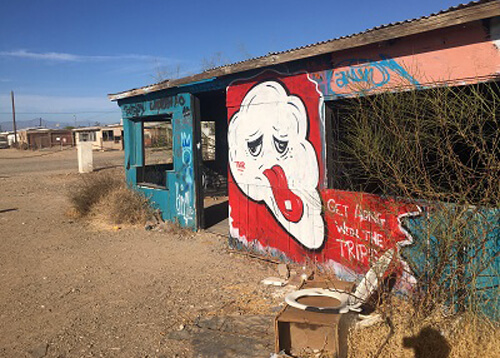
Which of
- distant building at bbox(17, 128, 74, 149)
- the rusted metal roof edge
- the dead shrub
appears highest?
distant building at bbox(17, 128, 74, 149)

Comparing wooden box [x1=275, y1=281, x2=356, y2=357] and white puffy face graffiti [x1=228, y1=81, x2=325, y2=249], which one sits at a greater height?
white puffy face graffiti [x1=228, y1=81, x2=325, y2=249]

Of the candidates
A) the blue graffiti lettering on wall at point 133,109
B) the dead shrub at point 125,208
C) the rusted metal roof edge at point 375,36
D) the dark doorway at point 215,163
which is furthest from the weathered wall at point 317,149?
the blue graffiti lettering on wall at point 133,109

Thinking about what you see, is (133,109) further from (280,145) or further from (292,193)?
(292,193)

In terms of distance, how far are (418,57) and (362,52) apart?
2.42 ft

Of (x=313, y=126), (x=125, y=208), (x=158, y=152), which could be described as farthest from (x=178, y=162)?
(x=158, y=152)

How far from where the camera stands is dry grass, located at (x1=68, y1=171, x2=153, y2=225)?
30.7ft

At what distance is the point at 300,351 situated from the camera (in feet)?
11.6

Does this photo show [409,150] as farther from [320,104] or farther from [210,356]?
[210,356]

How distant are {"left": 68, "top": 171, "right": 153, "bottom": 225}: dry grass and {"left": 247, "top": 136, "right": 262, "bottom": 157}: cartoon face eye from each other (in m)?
3.69

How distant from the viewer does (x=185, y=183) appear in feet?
28.3

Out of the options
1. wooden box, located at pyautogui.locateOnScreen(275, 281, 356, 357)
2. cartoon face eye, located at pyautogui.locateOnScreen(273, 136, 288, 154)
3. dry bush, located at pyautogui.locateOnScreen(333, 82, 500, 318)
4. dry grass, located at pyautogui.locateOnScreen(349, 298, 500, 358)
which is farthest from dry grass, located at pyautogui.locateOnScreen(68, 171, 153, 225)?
dry grass, located at pyautogui.locateOnScreen(349, 298, 500, 358)

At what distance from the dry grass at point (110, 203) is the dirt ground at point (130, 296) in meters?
0.49

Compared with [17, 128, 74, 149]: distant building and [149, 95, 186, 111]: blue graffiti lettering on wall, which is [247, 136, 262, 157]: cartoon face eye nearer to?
[149, 95, 186, 111]: blue graffiti lettering on wall

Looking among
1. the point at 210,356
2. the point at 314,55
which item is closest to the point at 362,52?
the point at 314,55
